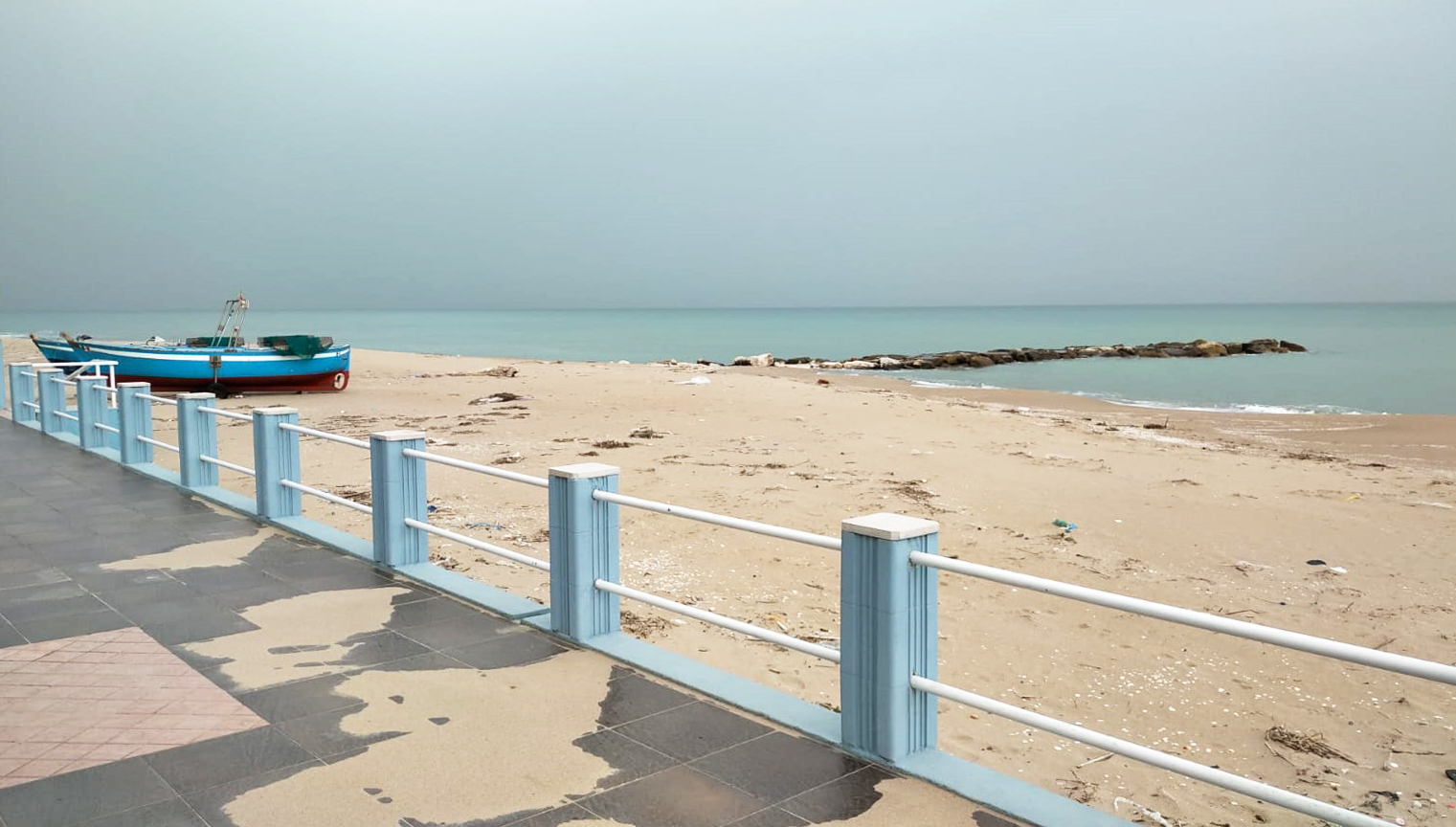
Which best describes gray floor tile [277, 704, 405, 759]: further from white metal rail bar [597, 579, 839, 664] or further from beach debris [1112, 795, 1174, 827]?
Answer: beach debris [1112, 795, 1174, 827]

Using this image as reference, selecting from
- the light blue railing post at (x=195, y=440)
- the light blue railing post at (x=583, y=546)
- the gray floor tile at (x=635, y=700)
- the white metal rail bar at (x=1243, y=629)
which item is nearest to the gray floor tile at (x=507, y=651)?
the light blue railing post at (x=583, y=546)

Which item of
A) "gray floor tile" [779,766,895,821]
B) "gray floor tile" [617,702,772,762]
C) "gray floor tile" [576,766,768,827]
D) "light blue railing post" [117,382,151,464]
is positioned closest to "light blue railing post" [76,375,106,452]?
"light blue railing post" [117,382,151,464]

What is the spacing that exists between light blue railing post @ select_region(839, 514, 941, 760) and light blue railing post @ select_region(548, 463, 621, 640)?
1885 millimetres

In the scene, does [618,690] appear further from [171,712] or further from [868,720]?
[171,712]

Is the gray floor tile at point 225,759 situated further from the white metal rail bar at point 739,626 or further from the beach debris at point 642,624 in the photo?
the beach debris at point 642,624

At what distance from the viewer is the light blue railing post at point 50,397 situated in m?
16.5

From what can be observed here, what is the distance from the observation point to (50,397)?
54.6ft

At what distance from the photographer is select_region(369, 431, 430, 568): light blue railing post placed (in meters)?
7.70

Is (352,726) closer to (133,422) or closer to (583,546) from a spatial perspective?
(583,546)

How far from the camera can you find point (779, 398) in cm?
2720

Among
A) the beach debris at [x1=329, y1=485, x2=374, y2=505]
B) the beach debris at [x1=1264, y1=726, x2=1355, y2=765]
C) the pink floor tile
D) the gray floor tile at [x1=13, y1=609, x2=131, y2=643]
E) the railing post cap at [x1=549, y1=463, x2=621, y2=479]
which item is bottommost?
the beach debris at [x1=1264, y1=726, x2=1355, y2=765]

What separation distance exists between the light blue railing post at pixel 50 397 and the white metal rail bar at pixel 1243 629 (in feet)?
54.5

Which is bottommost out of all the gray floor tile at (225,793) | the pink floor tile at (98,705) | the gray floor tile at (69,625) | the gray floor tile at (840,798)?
the gray floor tile at (840,798)

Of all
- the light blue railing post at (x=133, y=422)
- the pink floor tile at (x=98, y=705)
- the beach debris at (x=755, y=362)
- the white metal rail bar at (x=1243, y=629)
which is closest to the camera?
the white metal rail bar at (x=1243, y=629)
